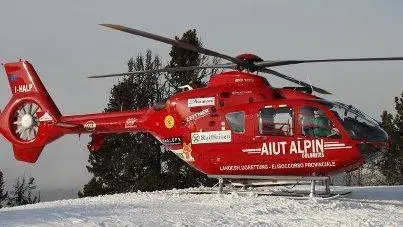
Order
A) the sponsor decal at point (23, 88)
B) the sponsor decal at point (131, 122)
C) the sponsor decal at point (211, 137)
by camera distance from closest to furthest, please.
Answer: the sponsor decal at point (211, 137) → the sponsor decal at point (131, 122) → the sponsor decal at point (23, 88)

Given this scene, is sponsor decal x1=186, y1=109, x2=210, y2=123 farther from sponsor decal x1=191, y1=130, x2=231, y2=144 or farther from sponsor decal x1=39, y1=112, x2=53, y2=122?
sponsor decal x1=39, y1=112, x2=53, y2=122

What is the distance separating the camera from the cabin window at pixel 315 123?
14.2 metres

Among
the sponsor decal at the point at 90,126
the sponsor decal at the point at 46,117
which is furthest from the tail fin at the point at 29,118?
the sponsor decal at the point at 90,126

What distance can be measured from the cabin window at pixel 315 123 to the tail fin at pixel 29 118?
8.34 metres

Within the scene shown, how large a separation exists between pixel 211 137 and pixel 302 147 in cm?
250

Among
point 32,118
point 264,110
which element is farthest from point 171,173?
point 264,110

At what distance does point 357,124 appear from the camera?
558 inches

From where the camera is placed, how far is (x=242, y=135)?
14961 millimetres

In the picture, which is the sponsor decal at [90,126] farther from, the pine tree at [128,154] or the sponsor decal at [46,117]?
the pine tree at [128,154]

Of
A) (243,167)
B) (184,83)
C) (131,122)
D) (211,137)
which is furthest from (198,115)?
(184,83)

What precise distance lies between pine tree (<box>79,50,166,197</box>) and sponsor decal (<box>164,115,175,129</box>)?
1588 centimetres

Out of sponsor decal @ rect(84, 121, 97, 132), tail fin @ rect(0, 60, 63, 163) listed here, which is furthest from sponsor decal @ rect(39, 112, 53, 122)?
sponsor decal @ rect(84, 121, 97, 132)

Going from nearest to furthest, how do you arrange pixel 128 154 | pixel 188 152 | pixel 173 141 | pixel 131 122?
pixel 188 152, pixel 173 141, pixel 131 122, pixel 128 154

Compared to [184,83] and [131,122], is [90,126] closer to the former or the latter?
[131,122]
